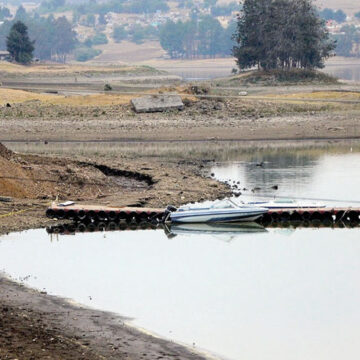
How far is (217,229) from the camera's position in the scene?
43.3m

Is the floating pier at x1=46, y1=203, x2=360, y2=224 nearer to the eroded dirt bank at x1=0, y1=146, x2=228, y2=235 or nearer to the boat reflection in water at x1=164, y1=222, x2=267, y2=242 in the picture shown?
the boat reflection in water at x1=164, y1=222, x2=267, y2=242

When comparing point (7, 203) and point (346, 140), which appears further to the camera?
point (346, 140)

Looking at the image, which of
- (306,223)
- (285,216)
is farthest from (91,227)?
(306,223)

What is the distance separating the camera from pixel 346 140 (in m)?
75.4

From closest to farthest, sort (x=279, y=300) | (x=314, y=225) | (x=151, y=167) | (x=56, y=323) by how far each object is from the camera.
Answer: (x=56, y=323)
(x=279, y=300)
(x=314, y=225)
(x=151, y=167)

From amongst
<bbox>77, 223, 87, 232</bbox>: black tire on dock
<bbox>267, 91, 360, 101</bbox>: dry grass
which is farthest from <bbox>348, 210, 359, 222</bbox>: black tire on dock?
<bbox>267, 91, 360, 101</bbox>: dry grass

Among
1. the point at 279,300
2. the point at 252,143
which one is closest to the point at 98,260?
the point at 279,300

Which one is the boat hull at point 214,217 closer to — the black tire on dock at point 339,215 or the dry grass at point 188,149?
the black tire on dock at point 339,215

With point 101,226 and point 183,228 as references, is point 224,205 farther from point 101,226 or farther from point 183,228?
point 101,226

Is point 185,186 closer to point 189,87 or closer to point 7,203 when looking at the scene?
point 7,203

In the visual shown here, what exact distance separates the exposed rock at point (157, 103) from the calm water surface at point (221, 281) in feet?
131

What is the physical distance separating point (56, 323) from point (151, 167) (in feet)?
95.3

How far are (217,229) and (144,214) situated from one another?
283 cm

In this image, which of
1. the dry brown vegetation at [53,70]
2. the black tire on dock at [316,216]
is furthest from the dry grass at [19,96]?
the black tire on dock at [316,216]
